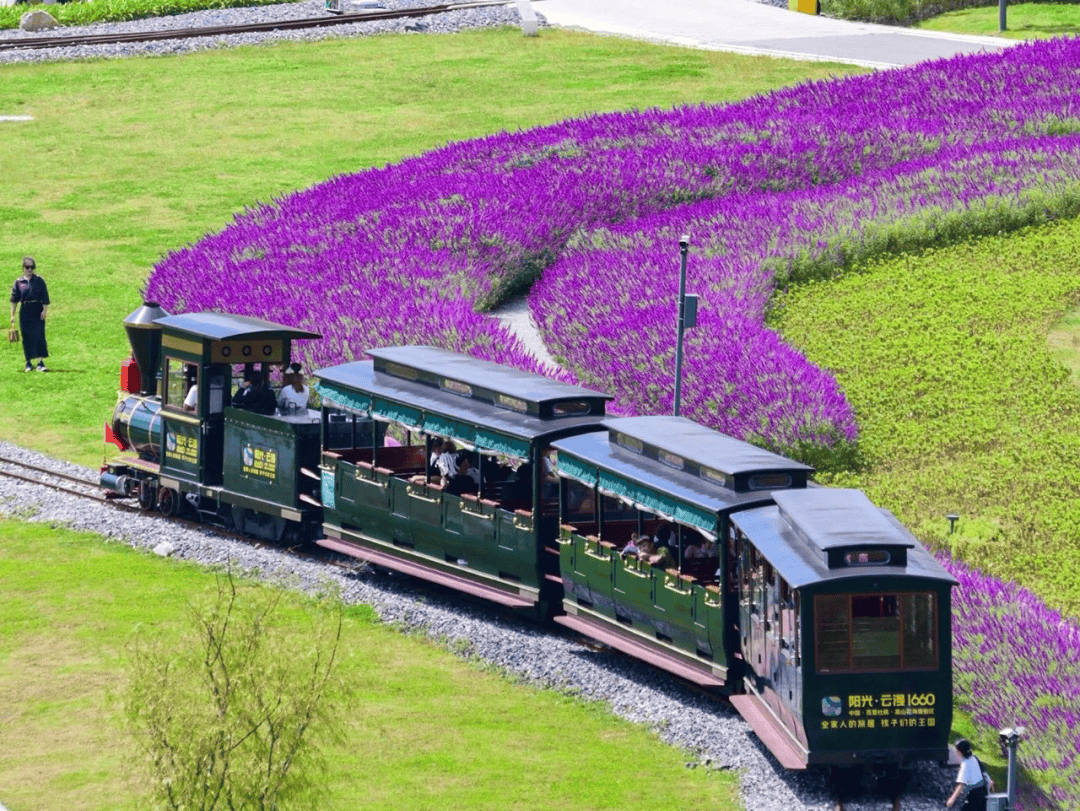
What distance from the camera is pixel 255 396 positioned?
24.0 meters

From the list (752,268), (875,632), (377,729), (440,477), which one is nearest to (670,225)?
(752,268)

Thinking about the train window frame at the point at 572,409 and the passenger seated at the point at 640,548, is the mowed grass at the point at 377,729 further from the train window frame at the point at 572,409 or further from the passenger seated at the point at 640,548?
the train window frame at the point at 572,409

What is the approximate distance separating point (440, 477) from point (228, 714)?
8.87m

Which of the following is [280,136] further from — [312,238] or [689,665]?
[689,665]

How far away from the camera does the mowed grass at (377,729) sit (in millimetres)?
15680

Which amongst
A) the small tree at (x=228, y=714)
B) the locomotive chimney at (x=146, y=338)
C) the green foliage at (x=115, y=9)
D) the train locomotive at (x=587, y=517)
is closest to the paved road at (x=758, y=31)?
the green foliage at (x=115, y=9)

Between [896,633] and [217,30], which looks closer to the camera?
[896,633]

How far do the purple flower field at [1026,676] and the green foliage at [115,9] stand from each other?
1763 inches

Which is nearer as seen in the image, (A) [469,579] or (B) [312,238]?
(A) [469,579]

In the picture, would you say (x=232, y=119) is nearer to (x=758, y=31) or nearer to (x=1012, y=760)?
(x=758, y=31)

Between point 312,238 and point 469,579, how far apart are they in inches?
538

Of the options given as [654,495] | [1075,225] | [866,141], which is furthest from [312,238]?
[654,495]

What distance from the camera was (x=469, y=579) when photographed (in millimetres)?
20938

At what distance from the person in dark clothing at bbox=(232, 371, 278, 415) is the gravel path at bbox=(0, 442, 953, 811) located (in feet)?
5.90
